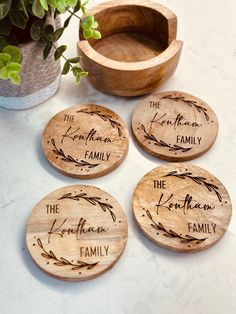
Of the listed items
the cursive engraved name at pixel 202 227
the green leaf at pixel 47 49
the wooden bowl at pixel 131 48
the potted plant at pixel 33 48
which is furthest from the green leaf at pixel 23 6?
the cursive engraved name at pixel 202 227

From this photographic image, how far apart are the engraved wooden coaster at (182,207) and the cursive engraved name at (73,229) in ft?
0.25

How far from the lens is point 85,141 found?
33.9 inches

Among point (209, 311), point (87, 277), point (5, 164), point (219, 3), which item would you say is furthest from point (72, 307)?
point (219, 3)

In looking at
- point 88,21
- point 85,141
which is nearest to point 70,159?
point 85,141

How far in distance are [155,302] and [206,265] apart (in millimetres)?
109

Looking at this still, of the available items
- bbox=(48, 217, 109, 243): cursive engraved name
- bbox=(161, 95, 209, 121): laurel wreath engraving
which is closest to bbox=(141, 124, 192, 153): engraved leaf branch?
bbox=(161, 95, 209, 121): laurel wreath engraving

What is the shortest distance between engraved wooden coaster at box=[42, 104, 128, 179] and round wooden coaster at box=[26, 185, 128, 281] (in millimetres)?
50

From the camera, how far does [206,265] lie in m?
0.73

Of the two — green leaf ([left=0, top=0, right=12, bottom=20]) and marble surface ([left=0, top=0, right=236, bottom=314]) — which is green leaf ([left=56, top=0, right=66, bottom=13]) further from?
marble surface ([left=0, top=0, right=236, bottom=314])

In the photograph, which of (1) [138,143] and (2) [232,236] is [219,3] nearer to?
(1) [138,143]

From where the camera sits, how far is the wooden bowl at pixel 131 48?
0.88 meters

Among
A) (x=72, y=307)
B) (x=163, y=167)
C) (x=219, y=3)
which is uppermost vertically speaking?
(x=219, y=3)

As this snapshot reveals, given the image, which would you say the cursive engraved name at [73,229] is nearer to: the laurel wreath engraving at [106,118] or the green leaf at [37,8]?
the laurel wreath engraving at [106,118]

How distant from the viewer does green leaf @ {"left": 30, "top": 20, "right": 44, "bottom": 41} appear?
0.77 m
